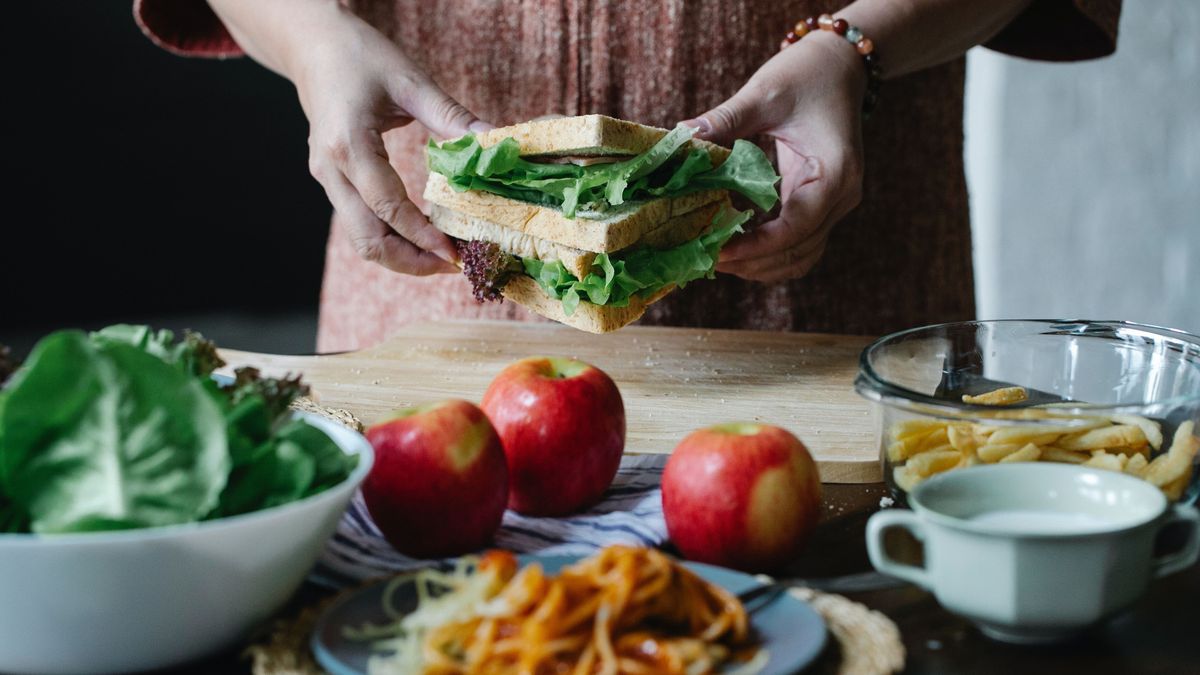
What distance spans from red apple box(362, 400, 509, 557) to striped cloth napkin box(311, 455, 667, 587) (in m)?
0.03

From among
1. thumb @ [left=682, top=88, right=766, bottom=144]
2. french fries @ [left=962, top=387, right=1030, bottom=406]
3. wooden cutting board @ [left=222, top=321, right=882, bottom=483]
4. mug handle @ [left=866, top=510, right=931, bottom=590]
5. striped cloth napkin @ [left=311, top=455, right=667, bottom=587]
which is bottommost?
striped cloth napkin @ [left=311, top=455, right=667, bottom=587]

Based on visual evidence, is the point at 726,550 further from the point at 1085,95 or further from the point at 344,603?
the point at 1085,95

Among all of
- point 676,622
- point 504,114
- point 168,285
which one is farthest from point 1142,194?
point 168,285

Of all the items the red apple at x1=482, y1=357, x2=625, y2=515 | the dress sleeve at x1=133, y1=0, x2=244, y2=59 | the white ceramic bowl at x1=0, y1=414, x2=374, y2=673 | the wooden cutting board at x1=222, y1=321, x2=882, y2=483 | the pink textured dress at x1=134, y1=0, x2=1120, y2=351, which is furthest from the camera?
the dress sleeve at x1=133, y1=0, x2=244, y2=59

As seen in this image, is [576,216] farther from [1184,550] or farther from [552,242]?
[1184,550]

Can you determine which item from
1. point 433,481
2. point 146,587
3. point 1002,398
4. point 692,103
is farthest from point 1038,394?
point 146,587

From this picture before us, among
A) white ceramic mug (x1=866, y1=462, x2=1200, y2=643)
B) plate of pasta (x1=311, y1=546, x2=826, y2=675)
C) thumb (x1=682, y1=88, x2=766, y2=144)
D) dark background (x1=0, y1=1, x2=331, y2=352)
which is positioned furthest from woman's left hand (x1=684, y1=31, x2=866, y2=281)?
dark background (x1=0, y1=1, x2=331, y2=352)

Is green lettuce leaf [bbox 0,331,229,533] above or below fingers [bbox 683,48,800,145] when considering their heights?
below

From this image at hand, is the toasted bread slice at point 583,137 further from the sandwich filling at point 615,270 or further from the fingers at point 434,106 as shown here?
the sandwich filling at point 615,270

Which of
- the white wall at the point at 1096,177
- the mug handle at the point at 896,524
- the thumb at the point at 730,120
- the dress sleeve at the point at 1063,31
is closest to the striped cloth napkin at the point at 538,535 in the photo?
the mug handle at the point at 896,524

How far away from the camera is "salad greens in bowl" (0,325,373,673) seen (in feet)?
2.76

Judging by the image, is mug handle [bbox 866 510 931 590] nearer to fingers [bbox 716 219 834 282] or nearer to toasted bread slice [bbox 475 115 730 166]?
toasted bread slice [bbox 475 115 730 166]

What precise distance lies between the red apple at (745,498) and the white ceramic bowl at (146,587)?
33cm

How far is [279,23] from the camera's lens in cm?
212
